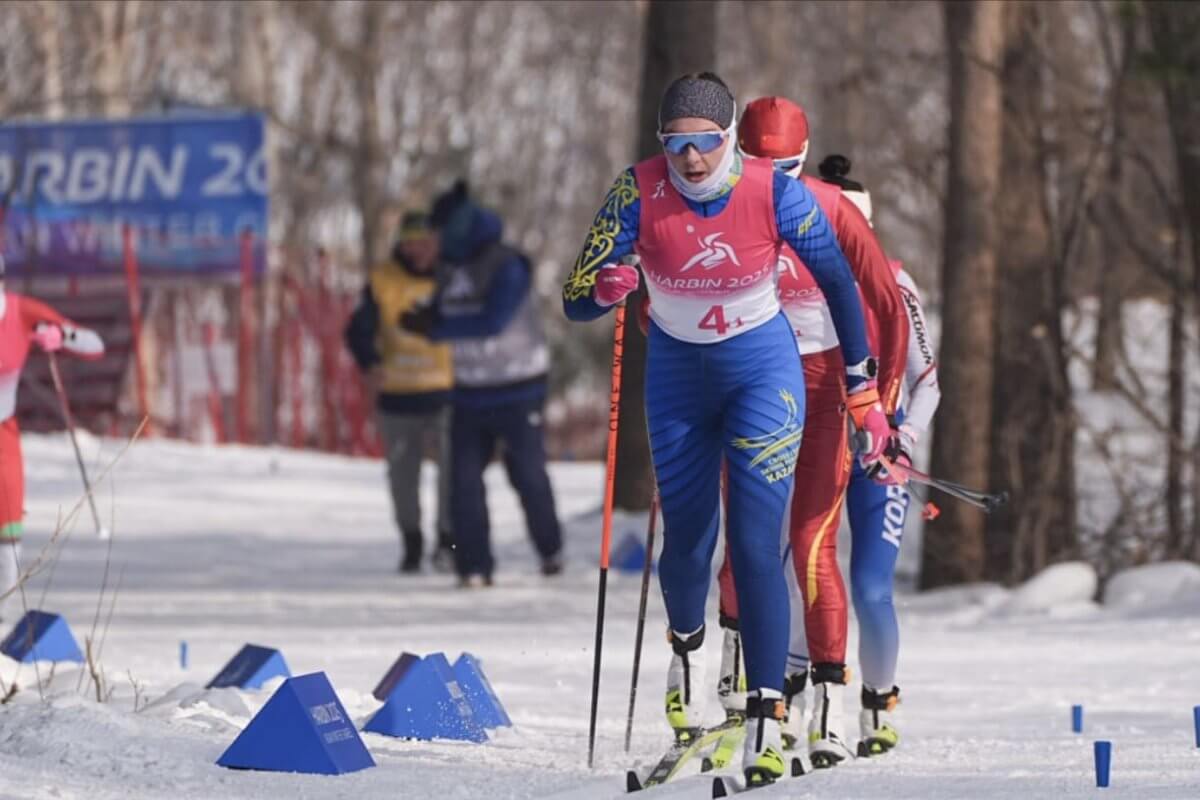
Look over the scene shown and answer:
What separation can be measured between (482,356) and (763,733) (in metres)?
6.94

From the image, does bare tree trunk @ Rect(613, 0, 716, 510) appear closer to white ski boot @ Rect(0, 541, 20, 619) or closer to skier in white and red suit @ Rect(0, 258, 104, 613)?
skier in white and red suit @ Rect(0, 258, 104, 613)

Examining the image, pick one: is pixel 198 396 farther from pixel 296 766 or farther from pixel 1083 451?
pixel 296 766

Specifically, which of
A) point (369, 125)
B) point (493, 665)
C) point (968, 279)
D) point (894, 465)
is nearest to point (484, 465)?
point (968, 279)

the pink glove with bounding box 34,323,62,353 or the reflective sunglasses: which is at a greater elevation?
the reflective sunglasses

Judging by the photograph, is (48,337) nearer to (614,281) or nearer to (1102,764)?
(614,281)

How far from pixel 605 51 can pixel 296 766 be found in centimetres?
4436

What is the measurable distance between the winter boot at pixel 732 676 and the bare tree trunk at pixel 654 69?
333 inches

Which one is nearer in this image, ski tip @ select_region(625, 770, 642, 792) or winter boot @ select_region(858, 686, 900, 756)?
ski tip @ select_region(625, 770, 642, 792)

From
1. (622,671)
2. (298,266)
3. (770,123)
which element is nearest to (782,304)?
(770,123)

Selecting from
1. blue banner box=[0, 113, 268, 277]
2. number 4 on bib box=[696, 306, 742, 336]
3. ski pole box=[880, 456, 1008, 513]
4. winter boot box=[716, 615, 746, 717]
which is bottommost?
winter boot box=[716, 615, 746, 717]

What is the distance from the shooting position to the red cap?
279 inches

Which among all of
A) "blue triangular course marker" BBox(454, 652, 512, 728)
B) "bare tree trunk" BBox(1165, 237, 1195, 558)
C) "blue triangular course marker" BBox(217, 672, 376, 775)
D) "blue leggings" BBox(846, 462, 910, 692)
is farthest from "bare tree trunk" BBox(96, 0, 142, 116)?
"blue triangular course marker" BBox(217, 672, 376, 775)

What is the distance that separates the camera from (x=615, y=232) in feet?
21.3

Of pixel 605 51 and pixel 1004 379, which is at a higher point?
pixel 605 51
